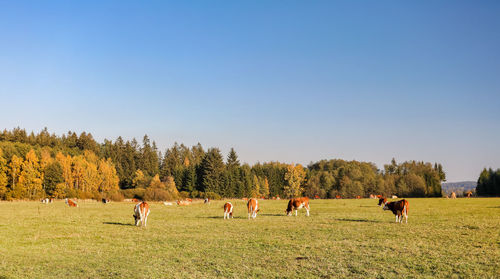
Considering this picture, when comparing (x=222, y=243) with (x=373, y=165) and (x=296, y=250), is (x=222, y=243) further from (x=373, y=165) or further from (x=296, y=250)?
(x=373, y=165)

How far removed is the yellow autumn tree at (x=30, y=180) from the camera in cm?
8469

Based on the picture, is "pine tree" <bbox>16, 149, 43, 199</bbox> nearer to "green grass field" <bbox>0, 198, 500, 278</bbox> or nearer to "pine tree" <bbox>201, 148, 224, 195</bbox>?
"pine tree" <bbox>201, 148, 224, 195</bbox>

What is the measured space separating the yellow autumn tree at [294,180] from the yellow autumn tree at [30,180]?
72810 millimetres

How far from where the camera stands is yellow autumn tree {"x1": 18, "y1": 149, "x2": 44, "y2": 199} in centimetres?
8469

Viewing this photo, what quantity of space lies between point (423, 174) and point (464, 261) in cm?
13618

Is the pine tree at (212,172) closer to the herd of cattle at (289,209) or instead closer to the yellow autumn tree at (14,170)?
the yellow autumn tree at (14,170)

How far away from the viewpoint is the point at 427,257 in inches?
497

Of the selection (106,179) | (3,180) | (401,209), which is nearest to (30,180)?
(3,180)

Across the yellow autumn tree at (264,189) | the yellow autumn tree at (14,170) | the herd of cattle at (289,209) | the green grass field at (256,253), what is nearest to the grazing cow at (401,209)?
the herd of cattle at (289,209)

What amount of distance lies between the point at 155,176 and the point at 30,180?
41.1 m

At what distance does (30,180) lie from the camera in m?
86.1

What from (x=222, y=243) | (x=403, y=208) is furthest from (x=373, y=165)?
(x=222, y=243)

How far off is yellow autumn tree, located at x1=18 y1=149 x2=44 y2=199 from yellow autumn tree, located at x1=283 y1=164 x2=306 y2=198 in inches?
2867

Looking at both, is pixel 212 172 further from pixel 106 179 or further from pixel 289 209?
pixel 289 209
